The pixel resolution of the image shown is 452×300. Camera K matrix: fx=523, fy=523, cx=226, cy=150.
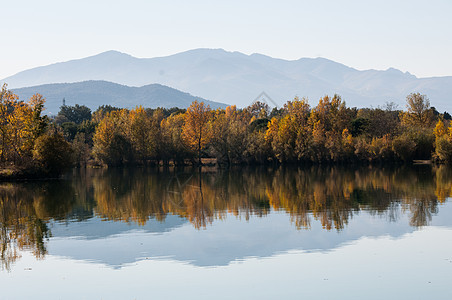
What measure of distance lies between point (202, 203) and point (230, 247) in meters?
15.2

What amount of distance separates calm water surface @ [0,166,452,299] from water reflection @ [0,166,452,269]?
13 cm

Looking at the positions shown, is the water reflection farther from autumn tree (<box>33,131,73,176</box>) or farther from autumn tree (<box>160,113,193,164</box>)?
autumn tree (<box>160,113,193,164</box>)

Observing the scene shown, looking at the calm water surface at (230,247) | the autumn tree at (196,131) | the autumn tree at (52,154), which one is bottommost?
the calm water surface at (230,247)

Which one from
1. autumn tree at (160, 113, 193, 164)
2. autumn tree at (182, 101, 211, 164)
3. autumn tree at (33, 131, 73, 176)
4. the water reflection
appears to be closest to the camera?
the water reflection

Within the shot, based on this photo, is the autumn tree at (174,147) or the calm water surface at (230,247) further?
the autumn tree at (174,147)

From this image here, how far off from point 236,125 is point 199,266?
79.8 m

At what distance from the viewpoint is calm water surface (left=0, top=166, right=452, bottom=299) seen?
16.7 m

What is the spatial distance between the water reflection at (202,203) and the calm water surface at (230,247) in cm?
13

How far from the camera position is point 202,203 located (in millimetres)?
37656

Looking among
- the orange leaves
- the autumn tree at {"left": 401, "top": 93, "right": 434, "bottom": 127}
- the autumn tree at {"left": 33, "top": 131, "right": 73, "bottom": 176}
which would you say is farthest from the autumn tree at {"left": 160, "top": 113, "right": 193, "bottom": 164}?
the autumn tree at {"left": 401, "top": 93, "right": 434, "bottom": 127}

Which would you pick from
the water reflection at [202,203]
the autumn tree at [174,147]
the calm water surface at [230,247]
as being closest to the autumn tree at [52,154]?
the water reflection at [202,203]

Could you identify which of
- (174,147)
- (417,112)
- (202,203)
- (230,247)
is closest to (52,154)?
(202,203)

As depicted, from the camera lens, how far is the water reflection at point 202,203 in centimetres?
2820

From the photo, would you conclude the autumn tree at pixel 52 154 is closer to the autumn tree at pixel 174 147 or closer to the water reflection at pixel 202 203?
the water reflection at pixel 202 203
